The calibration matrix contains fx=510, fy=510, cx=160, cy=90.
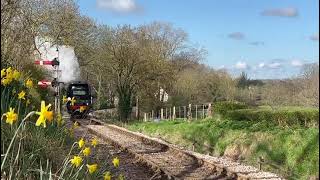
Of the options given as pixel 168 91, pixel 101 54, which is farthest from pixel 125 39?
pixel 168 91

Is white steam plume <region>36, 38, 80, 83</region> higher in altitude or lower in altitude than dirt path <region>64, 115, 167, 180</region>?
higher

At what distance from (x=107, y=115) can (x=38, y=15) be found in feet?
40.5

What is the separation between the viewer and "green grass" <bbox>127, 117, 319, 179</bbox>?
1380 cm

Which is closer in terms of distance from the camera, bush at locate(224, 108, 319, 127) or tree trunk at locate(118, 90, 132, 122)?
bush at locate(224, 108, 319, 127)

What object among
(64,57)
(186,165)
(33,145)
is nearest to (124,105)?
(64,57)

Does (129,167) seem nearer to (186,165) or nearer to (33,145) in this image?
(186,165)

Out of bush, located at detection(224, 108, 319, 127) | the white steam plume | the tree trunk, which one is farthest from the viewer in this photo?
the white steam plume

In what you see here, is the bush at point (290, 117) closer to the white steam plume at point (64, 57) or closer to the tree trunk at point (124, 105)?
the white steam plume at point (64, 57)

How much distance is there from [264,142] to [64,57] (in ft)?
109

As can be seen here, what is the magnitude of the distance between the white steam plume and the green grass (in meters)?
17.0

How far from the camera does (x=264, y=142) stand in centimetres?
1661

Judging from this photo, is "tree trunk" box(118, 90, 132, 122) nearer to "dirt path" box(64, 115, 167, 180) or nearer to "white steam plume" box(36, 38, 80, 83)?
"white steam plume" box(36, 38, 80, 83)

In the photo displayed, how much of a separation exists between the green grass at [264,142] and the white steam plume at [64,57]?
17.0 metres

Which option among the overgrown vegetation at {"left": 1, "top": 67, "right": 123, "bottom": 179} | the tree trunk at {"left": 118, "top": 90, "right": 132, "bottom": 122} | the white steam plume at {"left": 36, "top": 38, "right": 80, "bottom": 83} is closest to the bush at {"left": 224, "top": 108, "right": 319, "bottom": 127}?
the overgrown vegetation at {"left": 1, "top": 67, "right": 123, "bottom": 179}
